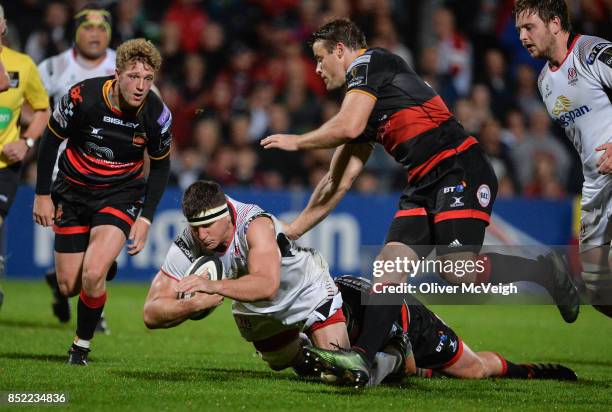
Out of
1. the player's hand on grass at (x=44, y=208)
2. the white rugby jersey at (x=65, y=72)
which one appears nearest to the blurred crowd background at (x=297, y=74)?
the white rugby jersey at (x=65, y=72)

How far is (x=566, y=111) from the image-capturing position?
23.5 feet

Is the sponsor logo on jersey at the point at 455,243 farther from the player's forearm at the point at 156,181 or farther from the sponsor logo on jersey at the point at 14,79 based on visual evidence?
the sponsor logo on jersey at the point at 14,79

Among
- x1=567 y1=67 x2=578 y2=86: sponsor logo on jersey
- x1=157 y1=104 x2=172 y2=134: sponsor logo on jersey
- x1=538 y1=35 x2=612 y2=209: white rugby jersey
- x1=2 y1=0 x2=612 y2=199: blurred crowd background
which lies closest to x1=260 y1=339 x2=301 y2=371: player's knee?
x1=157 y1=104 x2=172 y2=134: sponsor logo on jersey

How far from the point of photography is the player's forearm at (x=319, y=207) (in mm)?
7219

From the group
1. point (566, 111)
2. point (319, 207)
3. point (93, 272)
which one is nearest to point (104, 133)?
point (93, 272)

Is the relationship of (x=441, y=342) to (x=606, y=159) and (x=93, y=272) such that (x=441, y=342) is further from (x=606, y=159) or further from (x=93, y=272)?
(x=93, y=272)

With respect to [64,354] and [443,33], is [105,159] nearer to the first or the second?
[64,354]

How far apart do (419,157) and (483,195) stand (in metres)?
0.52

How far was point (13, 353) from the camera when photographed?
7.47 m

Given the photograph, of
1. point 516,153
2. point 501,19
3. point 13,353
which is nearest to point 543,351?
point 13,353

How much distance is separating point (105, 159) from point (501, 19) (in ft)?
35.9

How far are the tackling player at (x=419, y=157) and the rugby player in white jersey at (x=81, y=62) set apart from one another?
10.3ft

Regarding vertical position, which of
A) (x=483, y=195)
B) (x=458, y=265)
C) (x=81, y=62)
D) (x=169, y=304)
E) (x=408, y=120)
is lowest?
(x=169, y=304)

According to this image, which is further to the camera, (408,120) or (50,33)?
(50,33)
